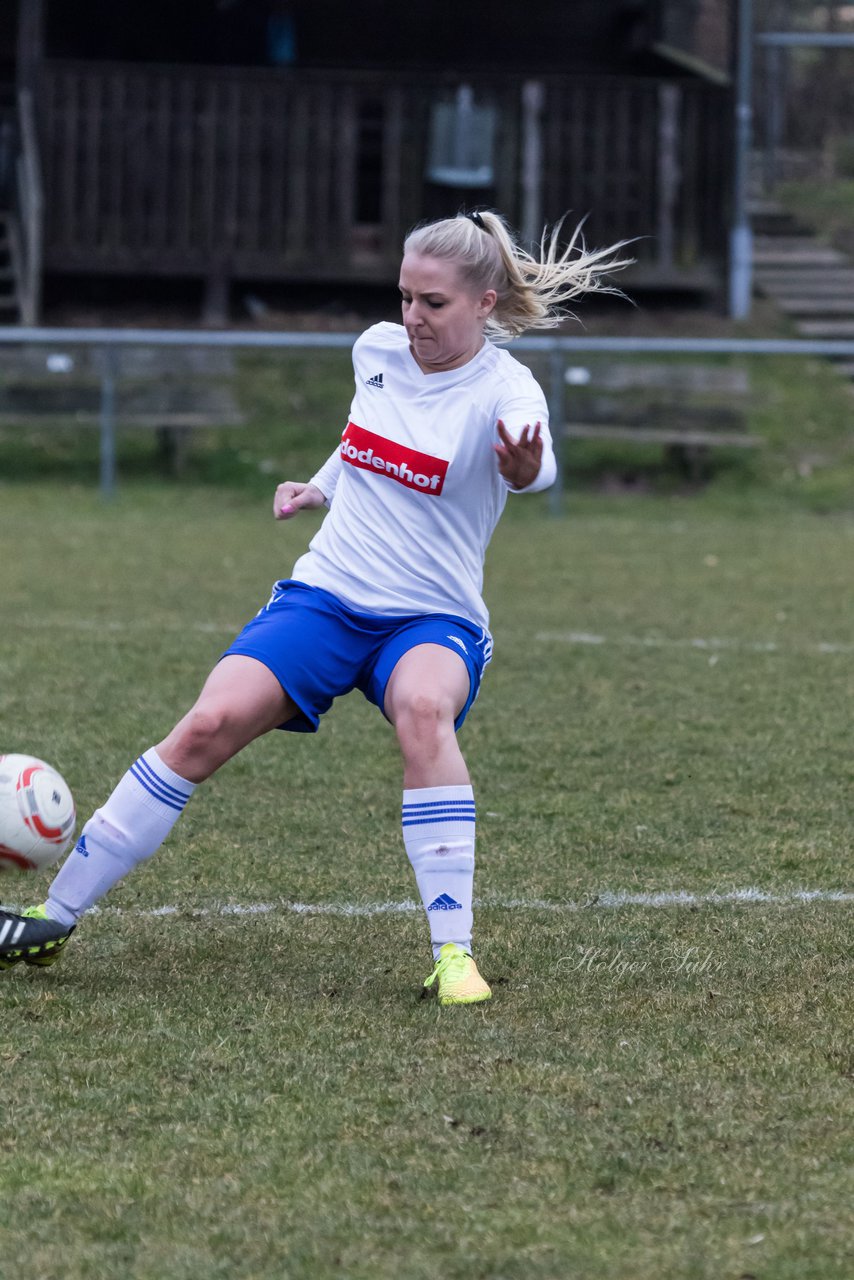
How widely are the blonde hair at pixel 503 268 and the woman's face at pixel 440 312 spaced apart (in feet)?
0.08

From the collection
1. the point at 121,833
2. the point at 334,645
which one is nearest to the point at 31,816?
the point at 121,833

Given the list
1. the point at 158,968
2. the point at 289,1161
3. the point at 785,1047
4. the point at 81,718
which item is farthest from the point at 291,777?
the point at 289,1161

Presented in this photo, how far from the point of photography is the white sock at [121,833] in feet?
13.6

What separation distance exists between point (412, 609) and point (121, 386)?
1180 cm

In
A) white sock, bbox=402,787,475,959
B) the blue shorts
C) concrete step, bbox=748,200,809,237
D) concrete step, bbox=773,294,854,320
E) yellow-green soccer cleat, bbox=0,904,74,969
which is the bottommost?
yellow-green soccer cleat, bbox=0,904,74,969

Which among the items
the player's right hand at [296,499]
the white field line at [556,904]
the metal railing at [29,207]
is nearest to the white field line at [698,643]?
the white field line at [556,904]

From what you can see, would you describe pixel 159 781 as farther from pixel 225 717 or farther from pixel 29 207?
pixel 29 207

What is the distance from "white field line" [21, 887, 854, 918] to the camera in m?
Answer: 4.72

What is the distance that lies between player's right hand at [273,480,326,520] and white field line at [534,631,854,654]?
4.61 m

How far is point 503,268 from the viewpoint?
4.21m

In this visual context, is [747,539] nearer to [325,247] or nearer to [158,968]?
[325,247]

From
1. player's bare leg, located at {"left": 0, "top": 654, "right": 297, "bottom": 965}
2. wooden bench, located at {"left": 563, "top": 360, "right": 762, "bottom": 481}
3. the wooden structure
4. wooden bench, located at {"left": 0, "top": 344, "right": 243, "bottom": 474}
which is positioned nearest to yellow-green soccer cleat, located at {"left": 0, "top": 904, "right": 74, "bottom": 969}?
player's bare leg, located at {"left": 0, "top": 654, "right": 297, "bottom": 965}

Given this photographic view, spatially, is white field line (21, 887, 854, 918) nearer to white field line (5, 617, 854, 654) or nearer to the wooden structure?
white field line (5, 617, 854, 654)

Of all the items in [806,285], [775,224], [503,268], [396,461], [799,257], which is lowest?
[396,461]
